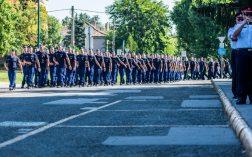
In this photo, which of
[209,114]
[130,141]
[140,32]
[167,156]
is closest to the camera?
[167,156]

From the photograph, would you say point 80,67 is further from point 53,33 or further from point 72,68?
point 53,33

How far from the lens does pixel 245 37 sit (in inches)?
381

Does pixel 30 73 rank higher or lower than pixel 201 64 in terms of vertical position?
lower

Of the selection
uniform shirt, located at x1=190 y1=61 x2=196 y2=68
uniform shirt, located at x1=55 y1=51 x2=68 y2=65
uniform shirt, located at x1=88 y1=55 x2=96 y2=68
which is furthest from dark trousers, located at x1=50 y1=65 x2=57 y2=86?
uniform shirt, located at x1=190 y1=61 x2=196 y2=68

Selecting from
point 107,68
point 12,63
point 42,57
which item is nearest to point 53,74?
point 42,57

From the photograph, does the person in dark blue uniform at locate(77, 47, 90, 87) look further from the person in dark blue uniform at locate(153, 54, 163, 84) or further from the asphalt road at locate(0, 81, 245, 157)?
the asphalt road at locate(0, 81, 245, 157)

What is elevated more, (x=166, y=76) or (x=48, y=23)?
(x=48, y=23)

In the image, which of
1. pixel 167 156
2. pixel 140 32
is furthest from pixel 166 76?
pixel 140 32

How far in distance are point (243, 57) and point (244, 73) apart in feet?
1.20

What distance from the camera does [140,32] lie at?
221 ft

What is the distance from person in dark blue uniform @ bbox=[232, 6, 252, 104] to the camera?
31.8 feet

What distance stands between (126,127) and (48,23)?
71247 mm

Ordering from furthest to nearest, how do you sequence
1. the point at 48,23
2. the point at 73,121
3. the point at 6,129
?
1. the point at 48,23
2. the point at 73,121
3. the point at 6,129

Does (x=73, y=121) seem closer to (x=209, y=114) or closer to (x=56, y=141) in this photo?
(x=56, y=141)
